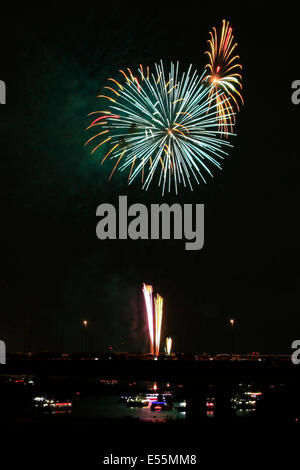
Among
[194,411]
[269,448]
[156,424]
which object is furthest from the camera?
[194,411]

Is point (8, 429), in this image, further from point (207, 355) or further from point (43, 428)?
point (207, 355)

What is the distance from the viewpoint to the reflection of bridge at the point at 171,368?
3211 inches

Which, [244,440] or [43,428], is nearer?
[244,440]

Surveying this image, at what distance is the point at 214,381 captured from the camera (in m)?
91.3

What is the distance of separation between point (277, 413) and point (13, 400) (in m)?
114

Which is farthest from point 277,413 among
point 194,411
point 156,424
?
point 156,424

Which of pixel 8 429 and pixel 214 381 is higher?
pixel 214 381

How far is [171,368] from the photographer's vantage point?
3243 inches

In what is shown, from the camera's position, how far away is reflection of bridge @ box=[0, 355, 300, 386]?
81562 mm

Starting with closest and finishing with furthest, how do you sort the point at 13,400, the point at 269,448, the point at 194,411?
the point at 269,448 < the point at 194,411 < the point at 13,400
